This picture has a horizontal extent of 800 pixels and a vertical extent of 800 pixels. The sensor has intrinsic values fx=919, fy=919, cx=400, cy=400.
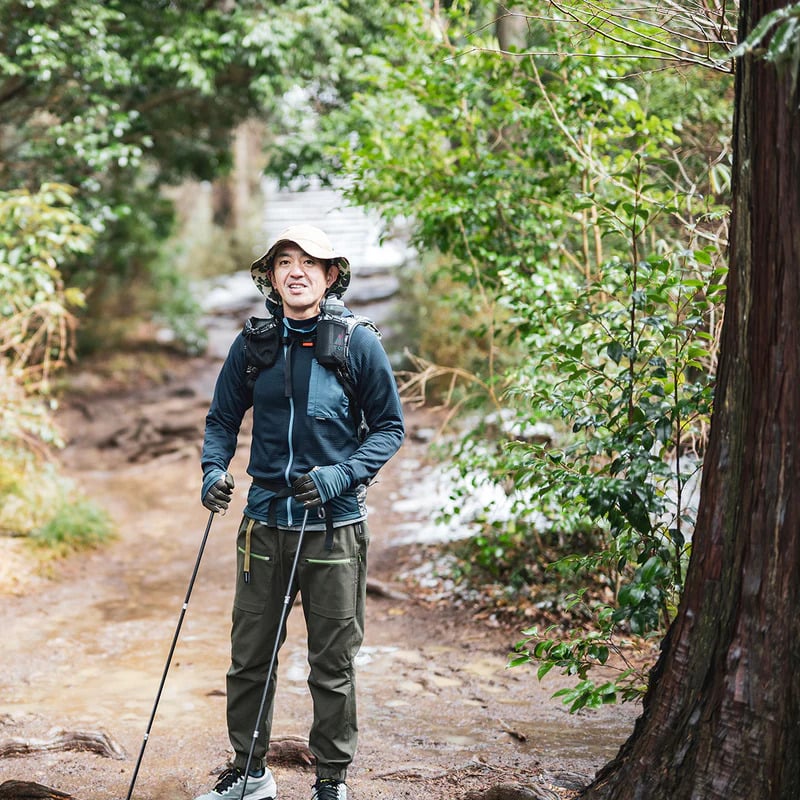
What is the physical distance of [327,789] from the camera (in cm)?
323

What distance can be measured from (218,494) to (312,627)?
0.58 meters

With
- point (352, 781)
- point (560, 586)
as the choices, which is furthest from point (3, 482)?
point (352, 781)

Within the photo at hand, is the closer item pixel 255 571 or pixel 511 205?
pixel 255 571

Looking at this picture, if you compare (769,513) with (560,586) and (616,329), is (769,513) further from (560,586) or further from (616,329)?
(560,586)

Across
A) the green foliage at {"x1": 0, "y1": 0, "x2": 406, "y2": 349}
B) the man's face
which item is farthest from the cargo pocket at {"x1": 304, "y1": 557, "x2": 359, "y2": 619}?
the green foliage at {"x1": 0, "y1": 0, "x2": 406, "y2": 349}

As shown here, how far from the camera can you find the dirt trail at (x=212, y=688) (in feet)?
12.2

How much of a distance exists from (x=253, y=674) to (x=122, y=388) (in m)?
10.8

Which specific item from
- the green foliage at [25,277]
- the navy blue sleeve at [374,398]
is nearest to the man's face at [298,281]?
the navy blue sleeve at [374,398]

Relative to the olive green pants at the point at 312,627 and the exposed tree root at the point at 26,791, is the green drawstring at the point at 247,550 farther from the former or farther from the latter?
the exposed tree root at the point at 26,791

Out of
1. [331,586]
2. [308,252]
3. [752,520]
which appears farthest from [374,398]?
[752,520]

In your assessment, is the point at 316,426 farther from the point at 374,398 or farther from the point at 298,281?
the point at 298,281

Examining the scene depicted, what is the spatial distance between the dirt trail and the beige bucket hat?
1926mm

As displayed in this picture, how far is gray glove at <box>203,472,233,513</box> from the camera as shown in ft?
10.6

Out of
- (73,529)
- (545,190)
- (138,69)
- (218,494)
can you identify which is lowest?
(73,529)
